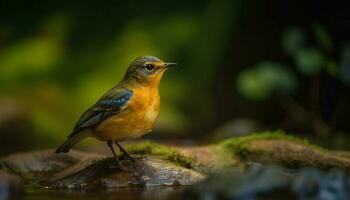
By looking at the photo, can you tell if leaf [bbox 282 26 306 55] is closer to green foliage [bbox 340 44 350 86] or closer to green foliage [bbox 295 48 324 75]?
green foliage [bbox 295 48 324 75]

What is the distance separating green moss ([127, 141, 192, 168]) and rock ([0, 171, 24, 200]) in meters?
1.50

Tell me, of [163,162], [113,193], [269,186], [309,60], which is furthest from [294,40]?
[269,186]

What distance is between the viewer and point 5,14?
1413 cm

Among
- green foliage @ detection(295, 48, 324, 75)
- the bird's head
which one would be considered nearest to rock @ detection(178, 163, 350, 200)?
the bird's head

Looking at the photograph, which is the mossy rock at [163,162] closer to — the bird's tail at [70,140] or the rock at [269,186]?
the bird's tail at [70,140]

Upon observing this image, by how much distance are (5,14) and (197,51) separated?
11.5ft

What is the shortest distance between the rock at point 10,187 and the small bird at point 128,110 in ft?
3.30

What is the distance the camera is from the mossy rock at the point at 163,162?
23.0 feet

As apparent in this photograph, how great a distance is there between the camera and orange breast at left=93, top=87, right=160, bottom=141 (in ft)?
23.1

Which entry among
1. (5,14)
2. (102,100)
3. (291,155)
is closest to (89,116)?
(102,100)

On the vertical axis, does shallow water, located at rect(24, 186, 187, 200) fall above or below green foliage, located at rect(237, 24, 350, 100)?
below

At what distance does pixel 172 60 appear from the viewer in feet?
42.6

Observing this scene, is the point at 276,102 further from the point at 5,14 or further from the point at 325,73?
the point at 5,14

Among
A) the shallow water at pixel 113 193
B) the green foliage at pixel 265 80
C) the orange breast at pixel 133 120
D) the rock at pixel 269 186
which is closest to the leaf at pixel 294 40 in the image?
the green foliage at pixel 265 80
